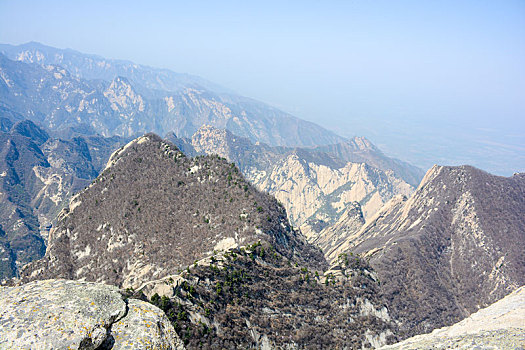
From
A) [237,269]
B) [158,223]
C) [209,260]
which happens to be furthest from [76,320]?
[158,223]

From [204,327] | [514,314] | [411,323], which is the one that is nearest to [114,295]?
[204,327]

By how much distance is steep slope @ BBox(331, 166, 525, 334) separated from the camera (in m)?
82.4

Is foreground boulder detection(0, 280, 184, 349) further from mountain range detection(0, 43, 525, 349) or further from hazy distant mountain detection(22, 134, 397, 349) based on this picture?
hazy distant mountain detection(22, 134, 397, 349)

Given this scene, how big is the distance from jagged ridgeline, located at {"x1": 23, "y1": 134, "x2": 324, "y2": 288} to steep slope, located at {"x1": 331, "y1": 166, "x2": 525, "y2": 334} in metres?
24.4

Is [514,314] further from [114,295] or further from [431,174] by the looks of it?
[431,174]

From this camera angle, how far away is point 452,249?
102 m

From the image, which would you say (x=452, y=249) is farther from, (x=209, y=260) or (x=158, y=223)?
(x=158, y=223)

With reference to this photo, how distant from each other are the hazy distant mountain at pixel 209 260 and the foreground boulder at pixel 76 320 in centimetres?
1817

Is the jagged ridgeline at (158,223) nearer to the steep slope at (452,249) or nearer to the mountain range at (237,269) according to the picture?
the mountain range at (237,269)

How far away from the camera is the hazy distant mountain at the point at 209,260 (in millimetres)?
40594

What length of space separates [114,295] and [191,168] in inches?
2760

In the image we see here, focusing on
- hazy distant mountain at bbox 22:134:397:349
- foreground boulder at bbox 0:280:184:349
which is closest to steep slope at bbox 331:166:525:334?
hazy distant mountain at bbox 22:134:397:349

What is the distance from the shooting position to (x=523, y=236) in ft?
326

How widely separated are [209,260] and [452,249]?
8718 cm
